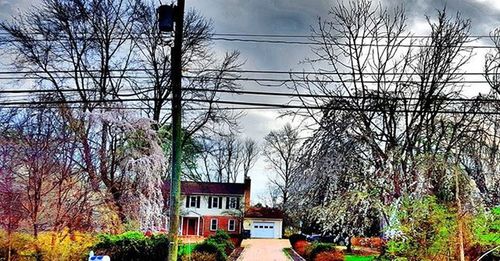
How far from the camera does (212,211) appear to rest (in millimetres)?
47250

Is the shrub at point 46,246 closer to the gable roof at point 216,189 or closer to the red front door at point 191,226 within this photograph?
the gable roof at point 216,189

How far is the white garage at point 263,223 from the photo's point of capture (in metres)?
45.6

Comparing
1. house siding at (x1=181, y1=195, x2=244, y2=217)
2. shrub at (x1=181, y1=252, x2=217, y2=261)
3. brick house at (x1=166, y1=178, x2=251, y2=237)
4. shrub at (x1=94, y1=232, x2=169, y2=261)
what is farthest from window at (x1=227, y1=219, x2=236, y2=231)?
shrub at (x1=94, y1=232, x2=169, y2=261)

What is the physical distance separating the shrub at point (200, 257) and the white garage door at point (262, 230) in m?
26.6

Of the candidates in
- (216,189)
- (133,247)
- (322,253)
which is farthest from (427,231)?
(216,189)

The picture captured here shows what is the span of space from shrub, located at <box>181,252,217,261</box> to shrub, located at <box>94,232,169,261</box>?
0.91 meters

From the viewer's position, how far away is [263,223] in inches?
1796

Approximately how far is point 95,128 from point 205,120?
880 centimetres

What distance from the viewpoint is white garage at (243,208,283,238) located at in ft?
149

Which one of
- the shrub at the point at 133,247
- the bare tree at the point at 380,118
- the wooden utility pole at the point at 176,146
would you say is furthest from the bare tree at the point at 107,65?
the wooden utility pole at the point at 176,146

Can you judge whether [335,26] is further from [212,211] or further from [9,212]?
[212,211]

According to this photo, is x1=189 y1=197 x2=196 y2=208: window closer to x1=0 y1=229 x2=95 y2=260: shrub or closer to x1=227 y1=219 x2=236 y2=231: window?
x1=227 y1=219 x2=236 y2=231: window

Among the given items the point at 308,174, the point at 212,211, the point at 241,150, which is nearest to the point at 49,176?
the point at 308,174

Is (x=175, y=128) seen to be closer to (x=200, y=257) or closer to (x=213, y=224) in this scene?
(x=200, y=257)
